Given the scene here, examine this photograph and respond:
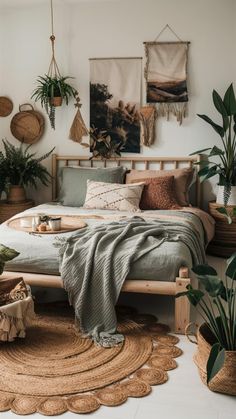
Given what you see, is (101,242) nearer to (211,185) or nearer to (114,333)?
(114,333)

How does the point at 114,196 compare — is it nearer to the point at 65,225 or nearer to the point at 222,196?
the point at 65,225

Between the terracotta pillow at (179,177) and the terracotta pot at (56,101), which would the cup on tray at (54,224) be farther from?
the terracotta pot at (56,101)

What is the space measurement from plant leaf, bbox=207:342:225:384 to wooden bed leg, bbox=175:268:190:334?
2.92ft

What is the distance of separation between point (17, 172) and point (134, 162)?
129cm

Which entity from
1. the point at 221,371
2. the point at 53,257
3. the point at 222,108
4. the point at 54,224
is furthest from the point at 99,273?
the point at 222,108

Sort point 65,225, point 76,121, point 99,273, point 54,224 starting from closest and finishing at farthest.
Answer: point 99,273 → point 54,224 → point 65,225 → point 76,121

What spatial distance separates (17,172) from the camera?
214 inches

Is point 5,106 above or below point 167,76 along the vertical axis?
below

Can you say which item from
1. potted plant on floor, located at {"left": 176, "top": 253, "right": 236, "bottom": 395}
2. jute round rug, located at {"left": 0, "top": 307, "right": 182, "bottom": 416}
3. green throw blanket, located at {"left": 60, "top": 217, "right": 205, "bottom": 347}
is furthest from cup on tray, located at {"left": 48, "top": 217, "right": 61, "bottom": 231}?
potted plant on floor, located at {"left": 176, "top": 253, "right": 236, "bottom": 395}

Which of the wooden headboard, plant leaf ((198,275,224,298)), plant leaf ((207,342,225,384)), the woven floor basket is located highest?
the wooden headboard

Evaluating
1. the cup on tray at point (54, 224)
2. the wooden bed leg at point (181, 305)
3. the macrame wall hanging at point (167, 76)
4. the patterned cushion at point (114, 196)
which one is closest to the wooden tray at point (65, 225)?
the cup on tray at point (54, 224)

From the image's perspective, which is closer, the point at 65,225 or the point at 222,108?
the point at 65,225

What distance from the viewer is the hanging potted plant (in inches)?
187

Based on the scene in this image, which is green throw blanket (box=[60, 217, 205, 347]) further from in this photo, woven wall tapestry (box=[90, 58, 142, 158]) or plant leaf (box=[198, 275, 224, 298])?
woven wall tapestry (box=[90, 58, 142, 158])
